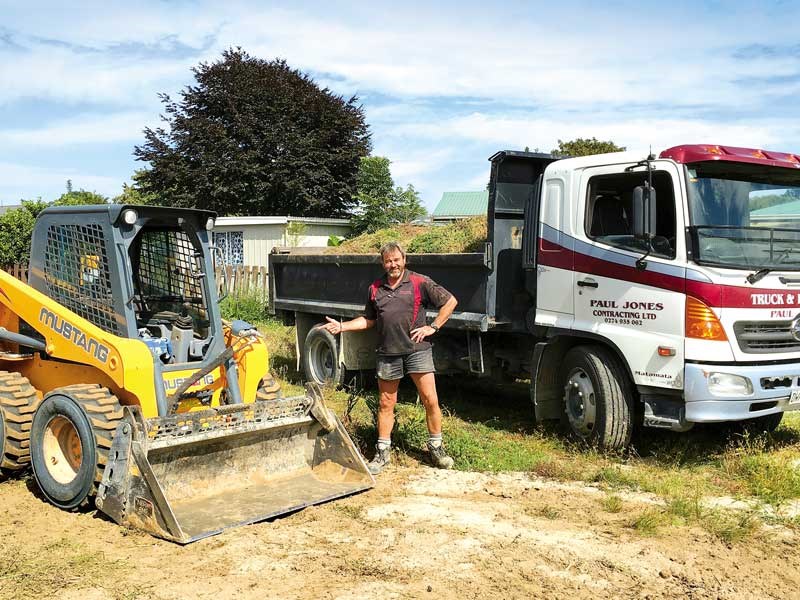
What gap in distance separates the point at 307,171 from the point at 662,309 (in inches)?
→ 1056

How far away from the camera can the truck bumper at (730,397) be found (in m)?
5.86

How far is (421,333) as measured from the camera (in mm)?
6176

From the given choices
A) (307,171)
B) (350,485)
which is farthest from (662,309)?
(307,171)

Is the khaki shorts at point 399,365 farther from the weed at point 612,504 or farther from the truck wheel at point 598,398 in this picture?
Result: the weed at point 612,504

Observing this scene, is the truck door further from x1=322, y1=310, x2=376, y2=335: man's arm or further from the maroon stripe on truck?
x1=322, y1=310, x2=376, y2=335: man's arm

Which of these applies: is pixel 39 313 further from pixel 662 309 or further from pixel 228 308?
pixel 228 308

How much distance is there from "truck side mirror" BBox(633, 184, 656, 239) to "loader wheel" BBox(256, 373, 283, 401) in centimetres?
312

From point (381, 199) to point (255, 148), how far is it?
794cm

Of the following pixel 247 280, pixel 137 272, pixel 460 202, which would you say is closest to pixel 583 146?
pixel 460 202

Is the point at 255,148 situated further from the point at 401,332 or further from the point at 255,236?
the point at 401,332

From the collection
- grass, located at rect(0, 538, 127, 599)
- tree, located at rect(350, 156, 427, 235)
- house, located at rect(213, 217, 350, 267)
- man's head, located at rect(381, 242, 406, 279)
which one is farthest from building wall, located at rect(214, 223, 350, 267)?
grass, located at rect(0, 538, 127, 599)

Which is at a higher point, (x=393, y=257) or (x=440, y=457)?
(x=393, y=257)

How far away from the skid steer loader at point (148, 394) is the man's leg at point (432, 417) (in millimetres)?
887

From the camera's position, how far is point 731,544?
15.0ft
